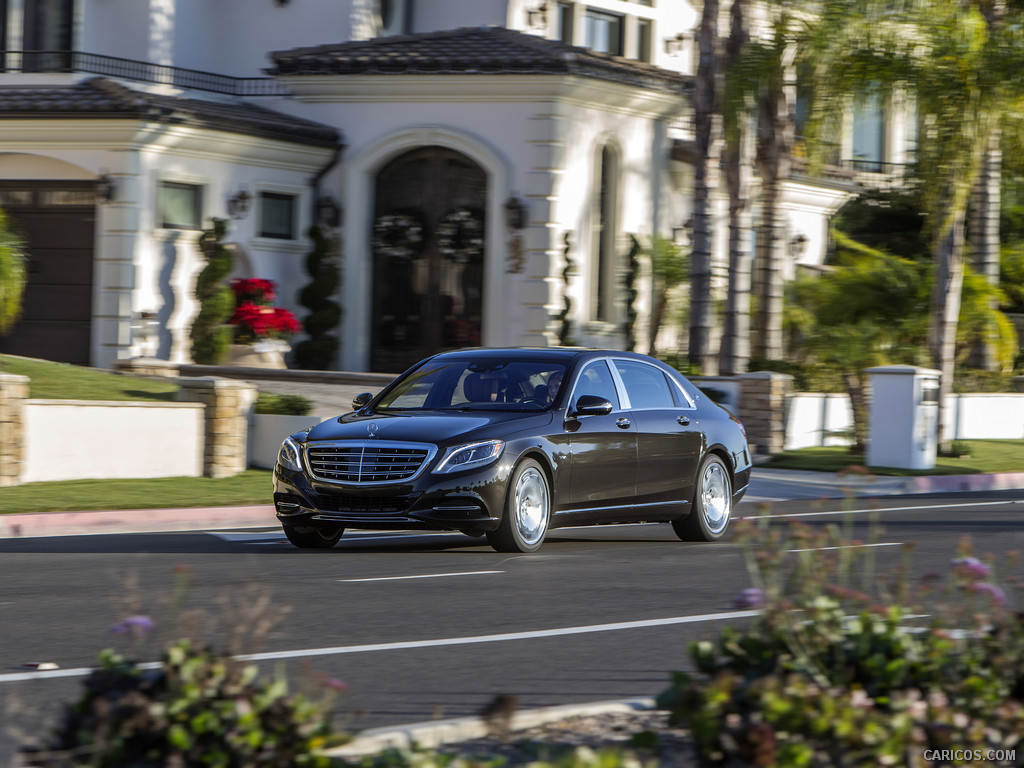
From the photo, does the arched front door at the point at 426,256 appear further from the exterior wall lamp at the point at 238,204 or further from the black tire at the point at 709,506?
the black tire at the point at 709,506

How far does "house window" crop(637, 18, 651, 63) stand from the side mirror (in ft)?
77.7

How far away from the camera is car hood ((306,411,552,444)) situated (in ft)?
37.9

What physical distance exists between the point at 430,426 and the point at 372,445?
465 millimetres

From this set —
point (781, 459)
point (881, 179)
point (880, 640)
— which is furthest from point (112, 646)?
point (881, 179)

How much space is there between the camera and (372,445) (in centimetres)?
1155

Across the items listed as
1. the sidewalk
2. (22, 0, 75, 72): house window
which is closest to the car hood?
the sidewalk

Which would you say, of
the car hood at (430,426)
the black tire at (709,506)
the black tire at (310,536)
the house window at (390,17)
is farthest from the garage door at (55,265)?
the black tire at (709,506)

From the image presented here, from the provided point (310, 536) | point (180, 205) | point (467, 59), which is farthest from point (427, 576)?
point (467, 59)

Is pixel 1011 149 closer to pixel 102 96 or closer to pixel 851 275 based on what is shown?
pixel 851 275

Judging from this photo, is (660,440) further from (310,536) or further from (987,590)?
(987,590)

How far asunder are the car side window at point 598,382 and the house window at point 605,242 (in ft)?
49.8

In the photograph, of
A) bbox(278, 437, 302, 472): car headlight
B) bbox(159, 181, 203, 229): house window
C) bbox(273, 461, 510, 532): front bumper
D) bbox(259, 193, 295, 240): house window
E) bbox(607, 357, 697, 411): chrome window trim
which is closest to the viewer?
bbox(273, 461, 510, 532): front bumper

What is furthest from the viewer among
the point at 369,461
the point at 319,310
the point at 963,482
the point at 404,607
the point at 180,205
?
the point at 319,310

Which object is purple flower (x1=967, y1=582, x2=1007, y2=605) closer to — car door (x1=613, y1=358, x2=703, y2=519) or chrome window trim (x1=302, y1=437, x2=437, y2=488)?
chrome window trim (x1=302, y1=437, x2=437, y2=488)
